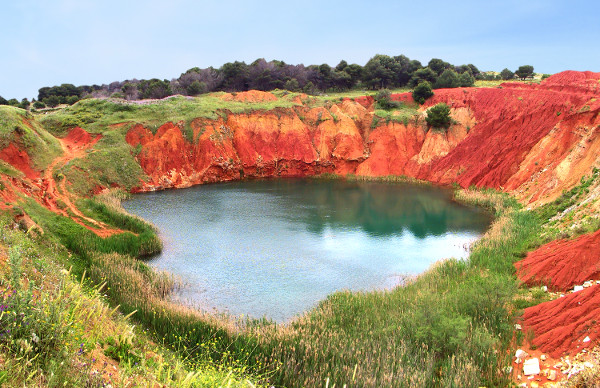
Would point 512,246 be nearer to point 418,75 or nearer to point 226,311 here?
point 226,311

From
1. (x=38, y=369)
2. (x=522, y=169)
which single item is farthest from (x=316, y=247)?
(x=522, y=169)

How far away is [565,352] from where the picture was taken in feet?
31.5

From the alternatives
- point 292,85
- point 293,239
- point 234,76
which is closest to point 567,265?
point 293,239

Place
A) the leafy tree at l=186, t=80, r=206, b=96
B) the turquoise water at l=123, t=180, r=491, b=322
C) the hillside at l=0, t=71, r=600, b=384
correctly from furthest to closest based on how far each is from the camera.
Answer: the leafy tree at l=186, t=80, r=206, b=96 → the turquoise water at l=123, t=180, r=491, b=322 → the hillside at l=0, t=71, r=600, b=384

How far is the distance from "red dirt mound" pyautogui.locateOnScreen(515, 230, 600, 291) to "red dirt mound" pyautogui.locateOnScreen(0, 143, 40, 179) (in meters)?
30.6

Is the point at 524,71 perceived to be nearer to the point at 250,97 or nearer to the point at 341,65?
the point at 341,65

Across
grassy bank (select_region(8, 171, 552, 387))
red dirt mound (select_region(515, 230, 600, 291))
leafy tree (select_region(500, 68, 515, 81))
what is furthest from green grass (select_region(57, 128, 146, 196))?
leafy tree (select_region(500, 68, 515, 81))

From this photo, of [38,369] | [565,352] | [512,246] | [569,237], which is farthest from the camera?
[512,246]

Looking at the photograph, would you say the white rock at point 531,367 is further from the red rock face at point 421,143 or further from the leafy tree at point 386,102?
the leafy tree at point 386,102

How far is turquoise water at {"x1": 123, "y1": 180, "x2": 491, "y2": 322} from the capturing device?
16594 millimetres

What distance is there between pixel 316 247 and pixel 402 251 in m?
4.51

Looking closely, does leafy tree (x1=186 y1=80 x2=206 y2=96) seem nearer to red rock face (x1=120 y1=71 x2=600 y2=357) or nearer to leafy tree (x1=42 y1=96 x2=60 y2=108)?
red rock face (x1=120 y1=71 x2=600 y2=357)

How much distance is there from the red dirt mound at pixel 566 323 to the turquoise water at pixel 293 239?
21.7 ft

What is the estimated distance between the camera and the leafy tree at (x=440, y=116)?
4506 centimetres
